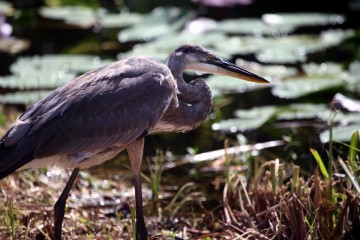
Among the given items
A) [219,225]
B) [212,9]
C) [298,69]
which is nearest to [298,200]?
[219,225]

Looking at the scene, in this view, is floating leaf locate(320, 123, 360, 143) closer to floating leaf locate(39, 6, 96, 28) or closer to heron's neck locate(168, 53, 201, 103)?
heron's neck locate(168, 53, 201, 103)

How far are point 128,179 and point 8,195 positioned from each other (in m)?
1.11

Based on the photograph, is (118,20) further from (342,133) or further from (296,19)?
(342,133)

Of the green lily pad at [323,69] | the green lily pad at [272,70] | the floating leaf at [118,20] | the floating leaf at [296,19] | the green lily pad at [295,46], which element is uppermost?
the floating leaf at [118,20]

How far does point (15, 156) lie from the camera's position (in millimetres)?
4059

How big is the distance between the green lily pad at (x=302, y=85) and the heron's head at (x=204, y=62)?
7.22 feet

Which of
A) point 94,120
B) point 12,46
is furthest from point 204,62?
point 12,46

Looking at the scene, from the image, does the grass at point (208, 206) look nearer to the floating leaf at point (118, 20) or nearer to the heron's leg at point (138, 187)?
the heron's leg at point (138, 187)

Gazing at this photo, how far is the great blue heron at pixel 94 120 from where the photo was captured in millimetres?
4172

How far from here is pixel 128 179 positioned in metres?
5.93

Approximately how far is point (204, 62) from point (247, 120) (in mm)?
1826

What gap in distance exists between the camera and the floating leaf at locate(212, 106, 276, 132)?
21.4 feet

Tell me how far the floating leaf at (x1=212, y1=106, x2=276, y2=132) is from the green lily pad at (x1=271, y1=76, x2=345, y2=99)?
26cm

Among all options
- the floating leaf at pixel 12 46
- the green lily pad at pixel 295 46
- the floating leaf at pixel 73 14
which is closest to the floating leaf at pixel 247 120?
the green lily pad at pixel 295 46
